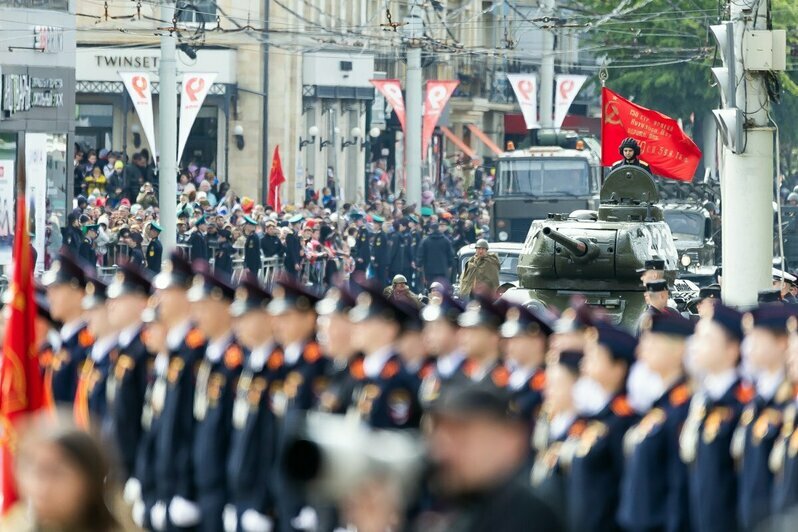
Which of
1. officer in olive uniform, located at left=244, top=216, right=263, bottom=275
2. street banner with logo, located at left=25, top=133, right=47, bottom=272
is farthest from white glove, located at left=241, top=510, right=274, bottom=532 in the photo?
officer in olive uniform, located at left=244, top=216, right=263, bottom=275

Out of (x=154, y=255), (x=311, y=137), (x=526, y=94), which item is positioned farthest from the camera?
(x=311, y=137)

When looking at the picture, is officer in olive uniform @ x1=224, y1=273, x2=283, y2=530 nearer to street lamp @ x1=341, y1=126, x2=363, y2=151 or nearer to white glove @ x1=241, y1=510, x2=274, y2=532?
white glove @ x1=241, y1=510, x2=274, y2=532

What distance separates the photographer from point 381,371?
9523mm

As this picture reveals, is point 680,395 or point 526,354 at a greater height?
point 526,354

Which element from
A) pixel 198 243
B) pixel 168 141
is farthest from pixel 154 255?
pixel 198 243

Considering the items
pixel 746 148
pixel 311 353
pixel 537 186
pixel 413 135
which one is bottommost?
pixel 311 353

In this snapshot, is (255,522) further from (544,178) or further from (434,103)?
(434,103)

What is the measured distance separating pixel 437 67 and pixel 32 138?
132 ft

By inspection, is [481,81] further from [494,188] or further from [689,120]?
[494,188]

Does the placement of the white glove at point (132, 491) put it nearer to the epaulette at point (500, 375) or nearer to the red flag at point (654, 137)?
the epaulette at point (500, 375)

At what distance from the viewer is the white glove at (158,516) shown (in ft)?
32.3

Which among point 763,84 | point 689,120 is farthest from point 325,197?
point 763,84

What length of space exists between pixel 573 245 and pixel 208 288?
32.0 ft

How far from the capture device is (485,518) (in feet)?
16.5
